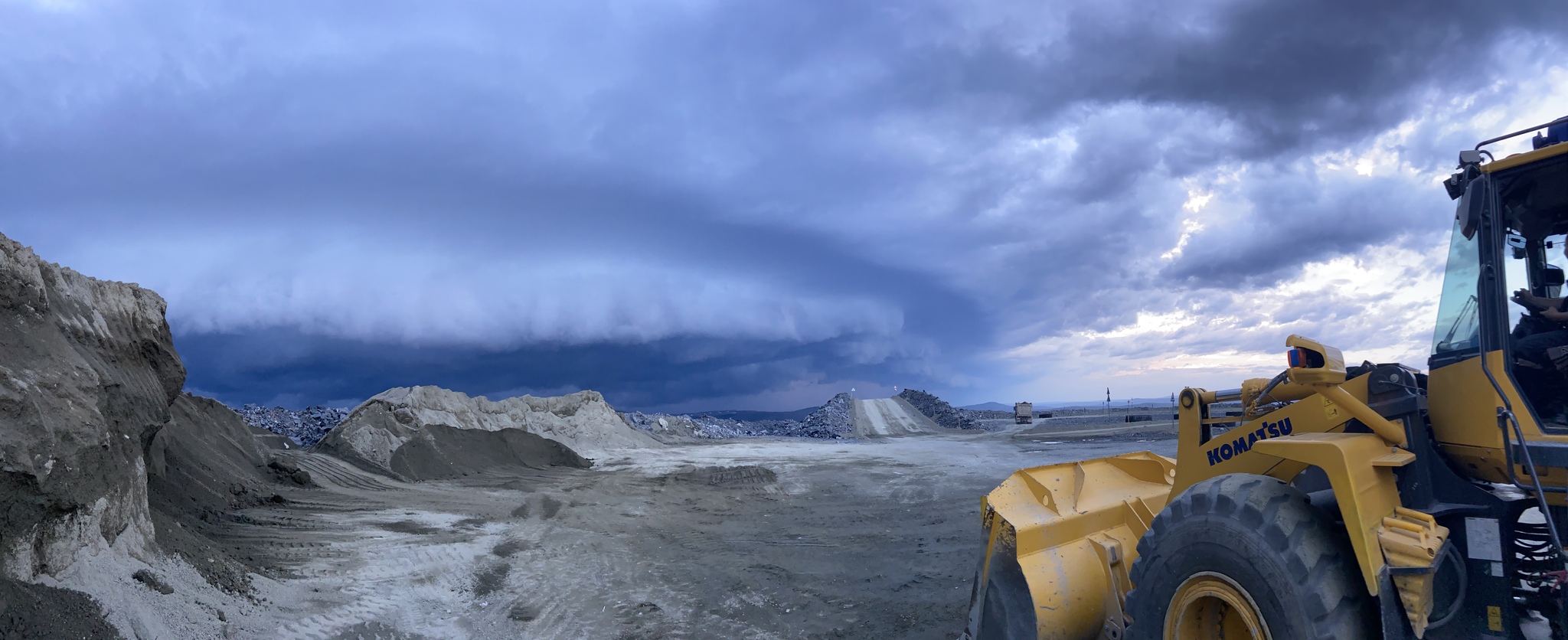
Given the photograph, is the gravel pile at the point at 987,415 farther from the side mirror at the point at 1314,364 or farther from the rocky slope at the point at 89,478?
the side mirror at the point at 1314,364

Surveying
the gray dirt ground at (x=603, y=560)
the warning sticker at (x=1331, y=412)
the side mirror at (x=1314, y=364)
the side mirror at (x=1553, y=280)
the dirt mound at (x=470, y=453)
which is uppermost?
the side mirror at (x=1553, y=280)

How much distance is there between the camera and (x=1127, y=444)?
26.5 meters

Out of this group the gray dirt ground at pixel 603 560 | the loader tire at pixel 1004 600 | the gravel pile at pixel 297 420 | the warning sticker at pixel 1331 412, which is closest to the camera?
the warning sticker at pixel 1331 412

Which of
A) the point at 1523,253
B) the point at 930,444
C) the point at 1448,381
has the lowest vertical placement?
the point at 930,444

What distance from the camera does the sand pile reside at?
750 inches

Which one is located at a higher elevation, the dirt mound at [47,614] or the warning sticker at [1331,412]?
the warning sticker at [1331,412]

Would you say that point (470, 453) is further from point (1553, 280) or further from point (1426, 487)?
point (1553, 280)

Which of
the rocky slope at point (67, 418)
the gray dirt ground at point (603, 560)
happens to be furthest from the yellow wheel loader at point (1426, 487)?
the rocky slope at point (67, 418)

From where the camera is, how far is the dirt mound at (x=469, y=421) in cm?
1908

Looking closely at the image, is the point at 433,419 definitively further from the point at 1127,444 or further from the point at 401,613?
the point at 1127,444

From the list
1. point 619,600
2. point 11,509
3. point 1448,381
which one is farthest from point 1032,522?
point 11,509

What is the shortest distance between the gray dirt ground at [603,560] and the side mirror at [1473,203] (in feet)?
16.9

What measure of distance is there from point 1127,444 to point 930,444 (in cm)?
873

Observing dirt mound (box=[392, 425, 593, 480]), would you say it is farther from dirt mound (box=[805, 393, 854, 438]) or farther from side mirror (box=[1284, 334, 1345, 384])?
dirt mound (box=[805, 393, 854, 438])
